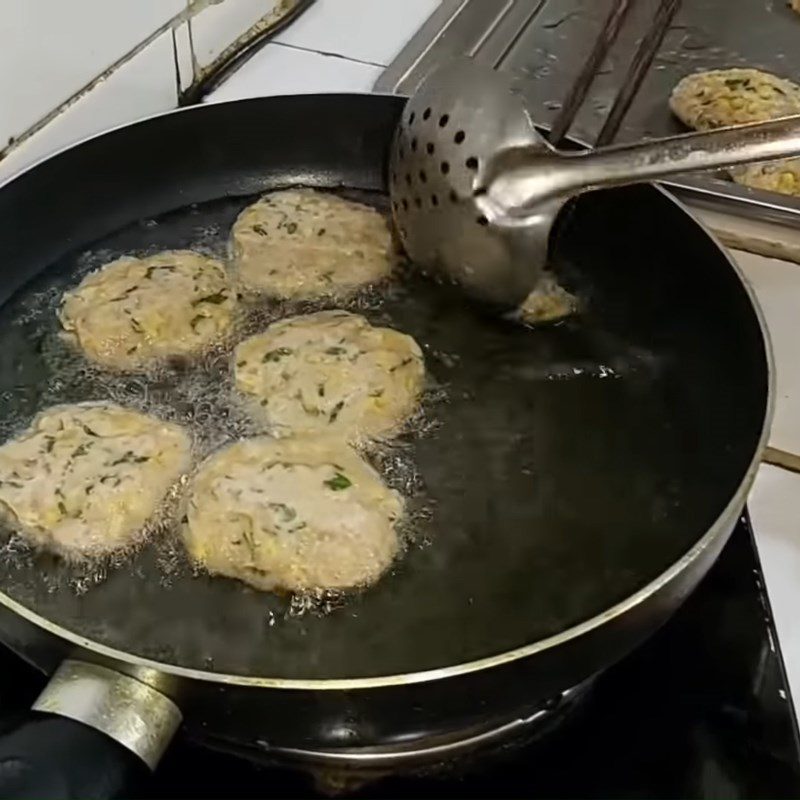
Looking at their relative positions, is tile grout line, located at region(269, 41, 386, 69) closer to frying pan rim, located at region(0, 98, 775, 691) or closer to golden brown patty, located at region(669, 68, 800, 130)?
golden brown patty, located at region(669, 68, 800, 130)

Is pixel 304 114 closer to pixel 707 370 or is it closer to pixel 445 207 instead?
pixel 445 207

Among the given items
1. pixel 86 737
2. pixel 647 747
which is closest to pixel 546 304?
pixel 647 747

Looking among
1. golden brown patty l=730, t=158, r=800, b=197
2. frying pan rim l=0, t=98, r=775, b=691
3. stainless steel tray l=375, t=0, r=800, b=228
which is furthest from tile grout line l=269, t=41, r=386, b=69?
frying pan rim l=0, t=98, r=775, b=691

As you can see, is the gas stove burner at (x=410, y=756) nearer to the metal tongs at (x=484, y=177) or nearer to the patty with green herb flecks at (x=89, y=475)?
the patty with green herb flecks at (x=89, y=475)

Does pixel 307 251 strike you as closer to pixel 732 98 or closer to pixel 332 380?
pixel 332 380

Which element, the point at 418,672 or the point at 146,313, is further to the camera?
the point at 146,313
